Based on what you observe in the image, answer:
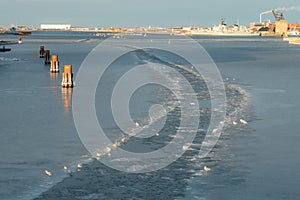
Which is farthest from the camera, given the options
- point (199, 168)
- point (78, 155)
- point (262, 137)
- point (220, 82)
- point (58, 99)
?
point (220, 82)

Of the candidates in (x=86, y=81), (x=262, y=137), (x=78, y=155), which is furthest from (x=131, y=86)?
(x=78, y=155)

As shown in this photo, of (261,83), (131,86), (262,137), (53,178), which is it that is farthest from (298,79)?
(53,178)

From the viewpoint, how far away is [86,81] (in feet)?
124

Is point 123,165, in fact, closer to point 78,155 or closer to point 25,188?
point 78,155

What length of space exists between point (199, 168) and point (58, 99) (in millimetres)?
15115

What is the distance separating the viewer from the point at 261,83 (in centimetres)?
3753

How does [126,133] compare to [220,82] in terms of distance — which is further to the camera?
[220,82]

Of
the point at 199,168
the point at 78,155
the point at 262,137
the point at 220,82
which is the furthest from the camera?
the point at 220,82

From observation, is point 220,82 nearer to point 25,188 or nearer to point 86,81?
point 86,81

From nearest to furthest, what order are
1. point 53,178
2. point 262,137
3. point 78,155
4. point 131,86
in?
point 53,178, point 78,155, point 262,137, point 131,86

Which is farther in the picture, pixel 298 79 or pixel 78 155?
pixel 298 79

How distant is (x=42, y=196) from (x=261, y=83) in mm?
27327

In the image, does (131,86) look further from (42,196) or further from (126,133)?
(42,196)

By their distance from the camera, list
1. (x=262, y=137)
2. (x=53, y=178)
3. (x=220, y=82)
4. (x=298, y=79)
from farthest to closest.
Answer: (x=298, y=79), (x=220, y=82), (x=262, y=137), (x=53, y=178)
